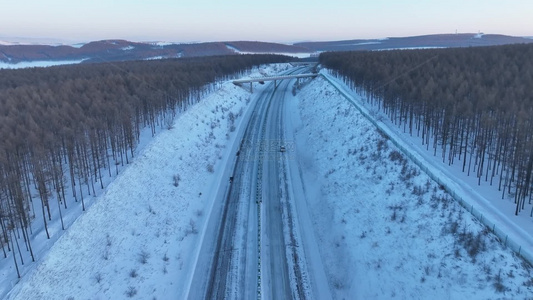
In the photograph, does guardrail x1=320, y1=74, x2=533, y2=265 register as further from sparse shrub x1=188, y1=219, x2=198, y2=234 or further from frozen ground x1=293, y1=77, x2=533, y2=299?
sparse shrub x1=188, y1=219, x2=198, y2=234

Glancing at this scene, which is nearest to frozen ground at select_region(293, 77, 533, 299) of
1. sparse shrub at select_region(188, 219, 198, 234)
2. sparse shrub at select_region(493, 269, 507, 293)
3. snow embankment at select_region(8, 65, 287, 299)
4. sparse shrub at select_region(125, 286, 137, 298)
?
sparse shrub at select_region(493, 269, 507, 293)

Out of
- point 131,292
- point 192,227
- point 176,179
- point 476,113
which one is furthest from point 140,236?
point 476,113

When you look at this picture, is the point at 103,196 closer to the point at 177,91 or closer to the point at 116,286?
the point at 116,286

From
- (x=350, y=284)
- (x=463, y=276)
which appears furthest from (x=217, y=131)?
(x=463, y=276)

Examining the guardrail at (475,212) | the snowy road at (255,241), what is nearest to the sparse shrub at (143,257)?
the snowy road at (255,241)

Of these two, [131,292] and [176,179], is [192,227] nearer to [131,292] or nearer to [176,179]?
[131,292]
